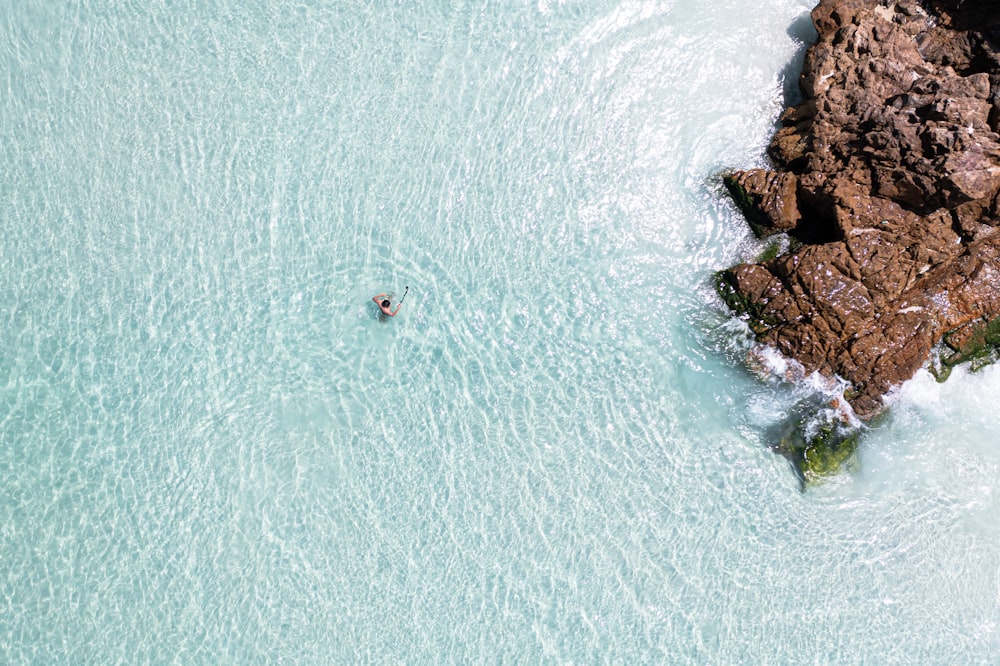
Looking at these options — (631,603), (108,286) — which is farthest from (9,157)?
(631,603)

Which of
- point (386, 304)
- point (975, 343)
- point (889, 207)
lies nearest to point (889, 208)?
point (889, 207)

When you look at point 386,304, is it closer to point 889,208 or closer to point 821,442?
point 821,442

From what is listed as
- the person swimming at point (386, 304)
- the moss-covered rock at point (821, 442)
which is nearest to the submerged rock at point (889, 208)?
the moss-covered rock at point (821, 442)

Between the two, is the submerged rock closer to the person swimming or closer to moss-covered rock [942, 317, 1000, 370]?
moss-covered rock [942, 317, 1000, 370]

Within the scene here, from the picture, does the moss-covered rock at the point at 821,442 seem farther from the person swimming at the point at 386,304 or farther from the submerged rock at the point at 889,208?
the person swimming at the point at 386,304

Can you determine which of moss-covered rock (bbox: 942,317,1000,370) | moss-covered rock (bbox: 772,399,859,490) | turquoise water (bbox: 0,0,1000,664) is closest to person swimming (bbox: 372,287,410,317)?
turquoise water (bbox: 0,0,1000,664)

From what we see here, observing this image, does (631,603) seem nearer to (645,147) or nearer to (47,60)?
(645,147)
